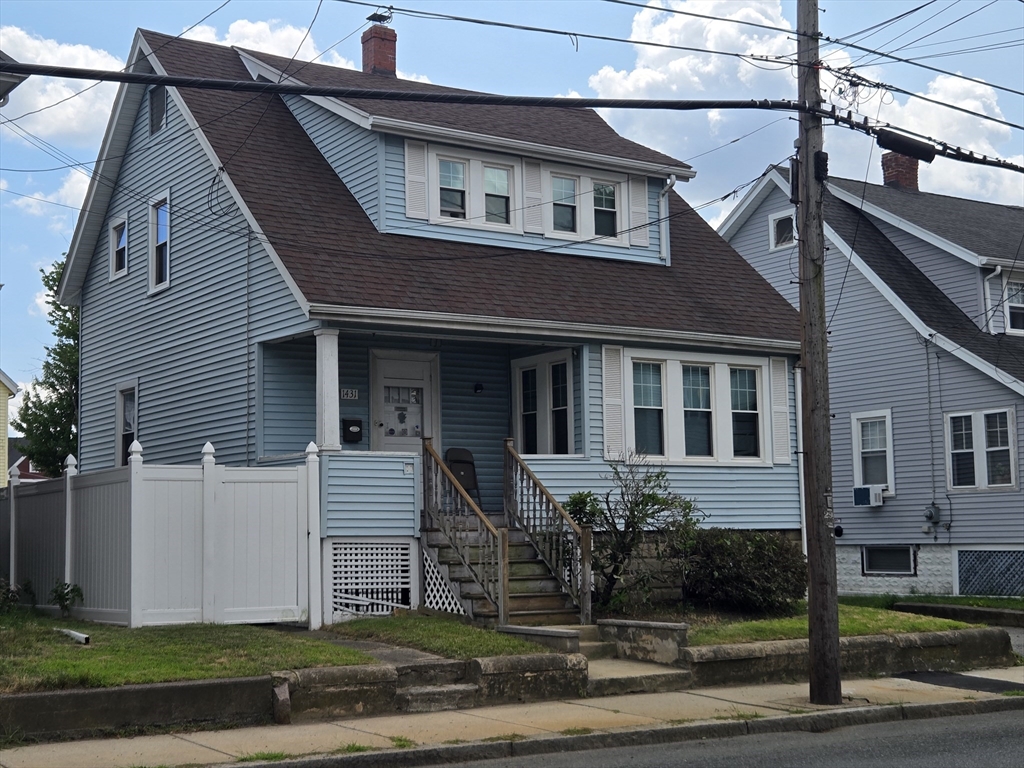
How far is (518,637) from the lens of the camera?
45.2 ft

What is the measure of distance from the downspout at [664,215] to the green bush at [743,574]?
618 cm

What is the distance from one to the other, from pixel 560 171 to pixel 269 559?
8.48 m

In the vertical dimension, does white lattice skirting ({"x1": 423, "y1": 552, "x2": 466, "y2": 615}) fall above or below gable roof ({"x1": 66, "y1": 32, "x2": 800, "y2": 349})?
below

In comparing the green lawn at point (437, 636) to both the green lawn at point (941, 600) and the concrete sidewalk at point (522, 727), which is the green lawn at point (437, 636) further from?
the green lawn at point (941, 600)

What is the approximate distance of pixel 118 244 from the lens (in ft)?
72.9

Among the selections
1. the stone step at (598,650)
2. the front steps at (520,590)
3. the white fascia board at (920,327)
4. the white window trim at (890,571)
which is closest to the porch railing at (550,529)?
the front steps at (520,590)

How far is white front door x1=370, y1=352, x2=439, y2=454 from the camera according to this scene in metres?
18.4

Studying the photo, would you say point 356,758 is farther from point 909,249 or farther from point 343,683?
point 909,249

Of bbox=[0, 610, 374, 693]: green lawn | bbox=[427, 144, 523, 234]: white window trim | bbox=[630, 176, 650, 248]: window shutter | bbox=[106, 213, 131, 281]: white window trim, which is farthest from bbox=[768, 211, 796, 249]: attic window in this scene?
bbox=[0, 610, 374, 693]: green lawn

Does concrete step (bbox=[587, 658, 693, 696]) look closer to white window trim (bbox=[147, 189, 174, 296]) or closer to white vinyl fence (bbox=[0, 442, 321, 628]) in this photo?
white vinyl fence (bbox=[0, 442, 321, 628])

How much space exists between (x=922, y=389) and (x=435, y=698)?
17456 mm

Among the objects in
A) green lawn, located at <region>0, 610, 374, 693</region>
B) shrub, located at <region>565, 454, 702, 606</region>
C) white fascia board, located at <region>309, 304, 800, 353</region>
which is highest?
white fascia board, located at <region>309, 304, 800, 353</region>

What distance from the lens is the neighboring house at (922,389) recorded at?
24656mm

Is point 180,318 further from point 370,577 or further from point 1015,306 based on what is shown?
point 1015,306
